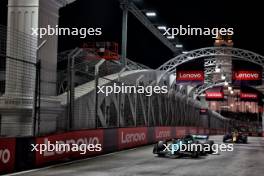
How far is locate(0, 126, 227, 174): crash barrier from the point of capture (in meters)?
11.2

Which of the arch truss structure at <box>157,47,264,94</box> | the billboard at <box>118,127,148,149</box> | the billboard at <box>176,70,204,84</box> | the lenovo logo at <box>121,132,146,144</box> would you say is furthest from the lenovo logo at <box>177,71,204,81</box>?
the lenovo logo at <box>121,132,146,144</box>

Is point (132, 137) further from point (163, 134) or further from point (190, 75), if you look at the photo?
point (190, 75)

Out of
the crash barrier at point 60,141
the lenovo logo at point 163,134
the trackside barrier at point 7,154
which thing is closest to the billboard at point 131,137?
the crash barrier at point 60,141

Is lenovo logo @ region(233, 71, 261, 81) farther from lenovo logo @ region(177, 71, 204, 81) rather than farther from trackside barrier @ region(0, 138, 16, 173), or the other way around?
trackside barrier @ region(0, 138, 16, 173)

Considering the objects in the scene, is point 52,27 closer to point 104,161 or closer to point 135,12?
point 104,161

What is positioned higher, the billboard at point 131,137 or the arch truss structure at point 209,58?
the arch truss structure at point 209,58

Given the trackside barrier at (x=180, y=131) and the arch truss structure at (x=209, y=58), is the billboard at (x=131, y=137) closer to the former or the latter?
the arch truss structure at (x=209, y=58)

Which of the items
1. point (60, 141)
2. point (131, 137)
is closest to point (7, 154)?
point (60, 141)

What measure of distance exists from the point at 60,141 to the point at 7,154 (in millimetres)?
2984

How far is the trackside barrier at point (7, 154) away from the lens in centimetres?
1076

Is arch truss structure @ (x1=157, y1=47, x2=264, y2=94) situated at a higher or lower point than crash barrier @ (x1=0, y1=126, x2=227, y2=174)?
higher

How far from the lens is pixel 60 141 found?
13883 mm

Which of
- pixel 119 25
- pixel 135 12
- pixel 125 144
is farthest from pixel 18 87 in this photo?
pixel 119 25

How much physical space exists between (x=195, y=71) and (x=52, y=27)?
2385 centimetres
